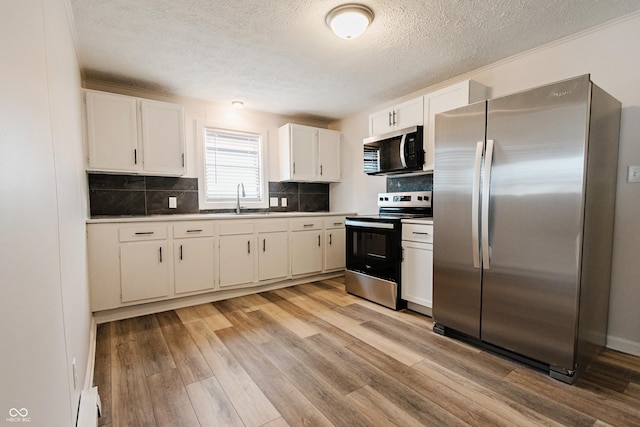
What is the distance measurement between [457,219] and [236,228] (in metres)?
2.32

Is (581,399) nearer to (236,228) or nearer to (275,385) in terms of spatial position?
(275,385)

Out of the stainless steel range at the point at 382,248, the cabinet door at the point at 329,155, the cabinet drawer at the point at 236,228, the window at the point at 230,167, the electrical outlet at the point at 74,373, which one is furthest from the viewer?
the cabinet door at the point at 329,155

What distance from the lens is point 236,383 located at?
183 centimetres

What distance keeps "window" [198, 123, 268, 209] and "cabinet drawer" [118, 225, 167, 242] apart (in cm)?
86

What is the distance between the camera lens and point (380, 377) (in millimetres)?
1864

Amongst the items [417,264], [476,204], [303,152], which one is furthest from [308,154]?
[476,204]

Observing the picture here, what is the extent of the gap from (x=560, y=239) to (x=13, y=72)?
2.50m

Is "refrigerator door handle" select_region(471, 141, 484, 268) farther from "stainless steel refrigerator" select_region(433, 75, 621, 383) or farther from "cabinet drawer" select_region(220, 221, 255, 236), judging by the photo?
"cabinet drawer" select_region(220, 221, 255, 236)

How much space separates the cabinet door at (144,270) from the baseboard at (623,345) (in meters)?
3.81

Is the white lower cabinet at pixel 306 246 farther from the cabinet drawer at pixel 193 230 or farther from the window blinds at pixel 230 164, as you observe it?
the cabinet drawer at pixel 193 230

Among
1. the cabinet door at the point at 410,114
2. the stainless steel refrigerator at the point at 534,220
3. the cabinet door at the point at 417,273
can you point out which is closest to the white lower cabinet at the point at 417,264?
the cabinet door at the point at 417,273

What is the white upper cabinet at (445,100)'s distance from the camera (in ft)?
9.07

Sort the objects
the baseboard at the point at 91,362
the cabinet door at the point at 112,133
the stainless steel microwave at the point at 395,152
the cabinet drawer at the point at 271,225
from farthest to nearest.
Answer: the cabinet drawer at the point at 271,225 → the stainless steel microwave at the point at 395,152 → the cabinet door at the point at 112,133 → the baseboard at the point at 91,362

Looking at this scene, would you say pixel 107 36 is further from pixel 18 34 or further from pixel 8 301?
pixel 8 301
